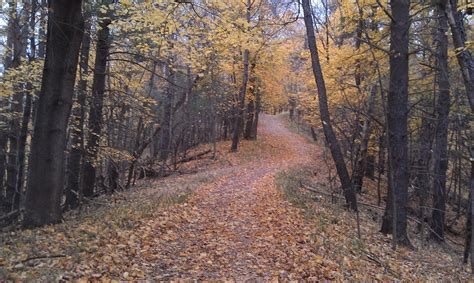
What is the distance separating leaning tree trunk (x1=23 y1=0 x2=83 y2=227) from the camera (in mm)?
7078

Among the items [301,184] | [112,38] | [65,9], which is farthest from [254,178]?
[65,9]

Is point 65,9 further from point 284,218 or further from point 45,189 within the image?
point 284,218

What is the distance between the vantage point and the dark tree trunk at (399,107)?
8633 mm

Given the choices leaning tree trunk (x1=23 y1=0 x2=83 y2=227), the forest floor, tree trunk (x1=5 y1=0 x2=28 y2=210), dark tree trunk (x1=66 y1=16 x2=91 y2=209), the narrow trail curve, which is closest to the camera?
the forest floor

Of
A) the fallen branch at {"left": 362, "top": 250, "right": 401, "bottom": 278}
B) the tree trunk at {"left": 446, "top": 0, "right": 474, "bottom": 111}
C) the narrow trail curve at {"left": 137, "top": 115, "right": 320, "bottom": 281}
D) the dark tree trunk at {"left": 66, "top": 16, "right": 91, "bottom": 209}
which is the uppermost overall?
the tree trunk at {"left": 446, "top": 0, "right": 474, "bottom": 111}

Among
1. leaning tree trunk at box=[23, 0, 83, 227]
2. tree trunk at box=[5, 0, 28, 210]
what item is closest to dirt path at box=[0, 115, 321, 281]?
leaning tree trunk at box=[23, 0, 83, 227]

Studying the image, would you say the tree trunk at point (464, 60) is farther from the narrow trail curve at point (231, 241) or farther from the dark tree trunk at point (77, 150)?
the dark tree trunk at point (77, 150)

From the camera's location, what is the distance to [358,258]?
723 centimetres

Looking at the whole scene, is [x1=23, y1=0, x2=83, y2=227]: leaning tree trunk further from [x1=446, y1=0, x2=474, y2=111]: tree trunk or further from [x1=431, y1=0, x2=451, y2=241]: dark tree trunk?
[x1=431, y1=0, x2=451, y2=241]: dark tree trunk

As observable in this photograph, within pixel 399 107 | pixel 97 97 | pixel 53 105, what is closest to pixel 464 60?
pixel 399 107

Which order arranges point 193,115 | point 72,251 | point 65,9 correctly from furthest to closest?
point 193,115
point 65,9
point 72,251

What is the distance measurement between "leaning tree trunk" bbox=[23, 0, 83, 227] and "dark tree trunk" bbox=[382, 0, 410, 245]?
6469 millimetres

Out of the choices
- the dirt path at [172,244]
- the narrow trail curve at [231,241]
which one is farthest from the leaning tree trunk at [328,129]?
the dirt path at [172,244]

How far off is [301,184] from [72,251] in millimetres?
10301
